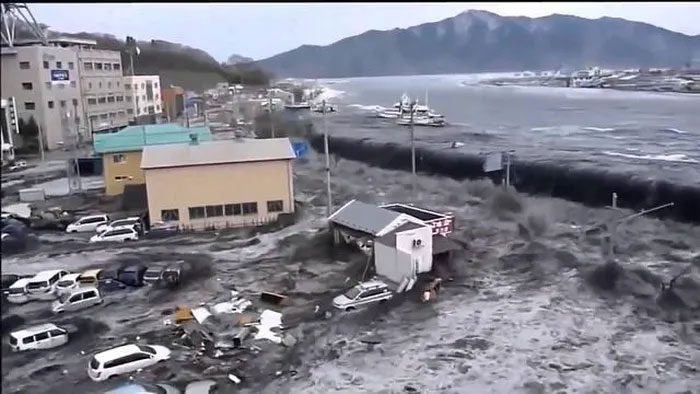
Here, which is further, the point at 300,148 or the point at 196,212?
the point at 300,148

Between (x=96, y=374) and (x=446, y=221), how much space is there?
2881 mm

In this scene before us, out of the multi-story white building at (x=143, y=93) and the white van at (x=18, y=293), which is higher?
the multi-story white building at (x=143, y=93)

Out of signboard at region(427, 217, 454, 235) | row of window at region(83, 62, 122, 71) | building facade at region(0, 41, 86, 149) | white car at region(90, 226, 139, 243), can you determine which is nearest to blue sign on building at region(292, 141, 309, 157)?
building facade at region(0, 41, 86, 149)

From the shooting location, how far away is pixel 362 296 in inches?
148

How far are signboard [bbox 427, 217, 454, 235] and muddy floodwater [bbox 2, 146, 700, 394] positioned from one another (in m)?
0.27

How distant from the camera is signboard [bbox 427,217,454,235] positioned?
4840 mm

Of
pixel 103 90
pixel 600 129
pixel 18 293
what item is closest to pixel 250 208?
pixel 18 293

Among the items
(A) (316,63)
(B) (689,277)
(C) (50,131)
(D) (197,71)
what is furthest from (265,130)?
(A) (316,63)

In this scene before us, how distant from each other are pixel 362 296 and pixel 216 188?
2.20 m

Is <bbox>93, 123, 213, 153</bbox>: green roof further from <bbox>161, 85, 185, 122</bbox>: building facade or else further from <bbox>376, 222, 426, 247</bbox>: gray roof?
<bbox>161, 85, 185, 122</bbox>: building facade

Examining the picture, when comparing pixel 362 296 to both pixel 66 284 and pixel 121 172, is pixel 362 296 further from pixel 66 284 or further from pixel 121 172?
pixel 121 172

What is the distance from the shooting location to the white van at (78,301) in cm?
374

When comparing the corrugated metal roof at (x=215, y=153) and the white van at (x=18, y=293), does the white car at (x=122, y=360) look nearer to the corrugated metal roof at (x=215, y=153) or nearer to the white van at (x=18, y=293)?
the white van at (x=18, y=293)

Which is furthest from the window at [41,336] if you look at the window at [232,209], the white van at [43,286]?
the window at [232,209]
